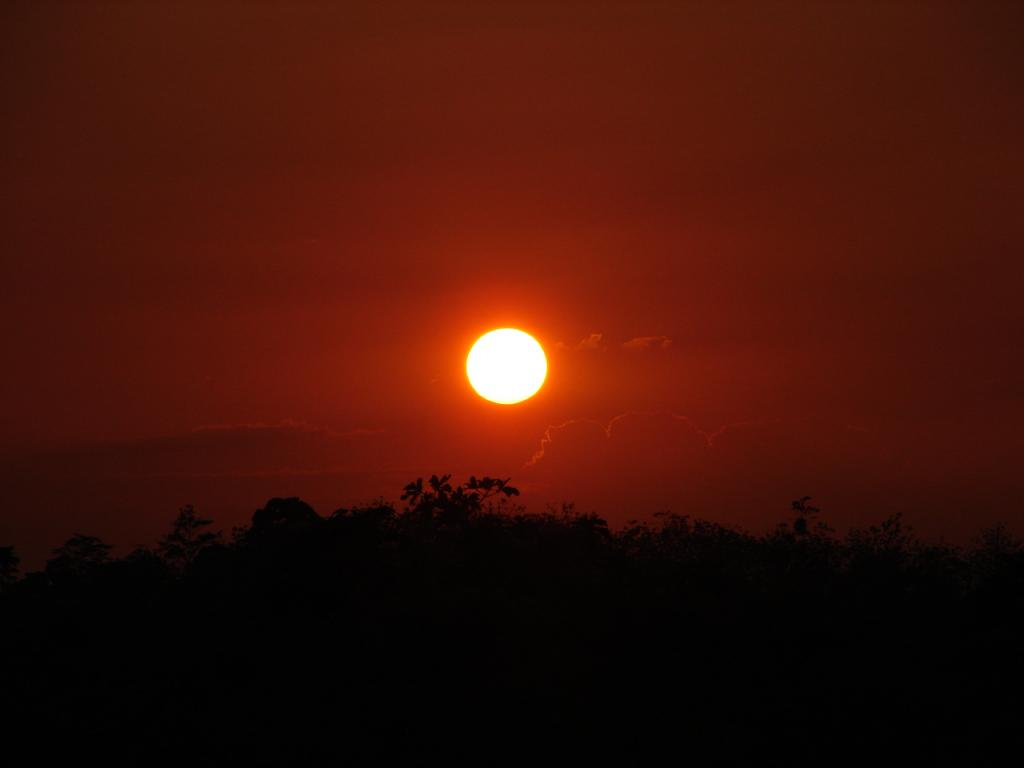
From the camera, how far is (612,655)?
72.6 feet

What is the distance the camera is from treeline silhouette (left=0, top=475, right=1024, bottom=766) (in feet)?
66.7

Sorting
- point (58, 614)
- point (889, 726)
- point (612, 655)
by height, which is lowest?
point (889, 726)

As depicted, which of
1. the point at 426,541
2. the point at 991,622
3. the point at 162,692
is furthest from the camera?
the point at 426,541

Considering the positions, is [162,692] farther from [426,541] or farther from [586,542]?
[586,542]

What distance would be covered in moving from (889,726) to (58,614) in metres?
16.5

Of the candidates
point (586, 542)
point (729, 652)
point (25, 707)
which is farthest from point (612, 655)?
point (25, 707)

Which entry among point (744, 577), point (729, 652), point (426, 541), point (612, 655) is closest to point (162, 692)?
point (426, 541)

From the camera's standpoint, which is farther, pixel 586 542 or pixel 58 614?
pixel 586 542

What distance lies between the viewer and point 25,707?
2086 centimetres

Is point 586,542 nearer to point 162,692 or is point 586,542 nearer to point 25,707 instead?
point 162,692

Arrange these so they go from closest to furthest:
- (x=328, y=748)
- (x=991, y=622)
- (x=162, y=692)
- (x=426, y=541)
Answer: (x=328, y=748) < (x=162, y=692) < (x=991, y=622) < (x=426, y=541)

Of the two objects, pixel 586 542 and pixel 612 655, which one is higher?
pixel 586 542

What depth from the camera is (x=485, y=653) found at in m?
21.7

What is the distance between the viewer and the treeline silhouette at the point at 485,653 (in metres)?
20.3
